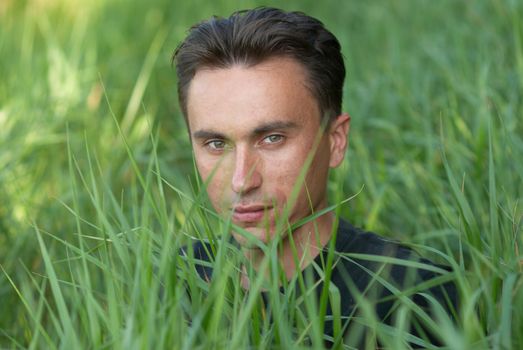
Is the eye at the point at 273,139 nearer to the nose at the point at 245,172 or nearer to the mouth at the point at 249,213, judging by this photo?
the nose at the point at 245,172

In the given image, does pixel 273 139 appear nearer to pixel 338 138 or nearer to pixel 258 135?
pixel 258 135

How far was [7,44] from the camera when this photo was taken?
5.30m

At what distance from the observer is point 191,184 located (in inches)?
73.3

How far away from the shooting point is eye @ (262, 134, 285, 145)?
225 cm

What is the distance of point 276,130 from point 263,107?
0.06 m

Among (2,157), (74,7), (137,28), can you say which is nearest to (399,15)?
(137,28)

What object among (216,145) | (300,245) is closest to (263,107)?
(216,145)

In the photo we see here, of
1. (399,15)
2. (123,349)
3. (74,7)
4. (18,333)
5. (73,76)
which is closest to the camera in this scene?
(123,349)

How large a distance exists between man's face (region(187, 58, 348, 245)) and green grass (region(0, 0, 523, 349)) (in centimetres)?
11

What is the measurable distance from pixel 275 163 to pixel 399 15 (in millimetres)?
4456

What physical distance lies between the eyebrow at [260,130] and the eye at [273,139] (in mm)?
20

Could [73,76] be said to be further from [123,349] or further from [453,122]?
[123,349]

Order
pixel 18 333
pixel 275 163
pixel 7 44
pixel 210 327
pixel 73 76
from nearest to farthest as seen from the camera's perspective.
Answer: pixel 210 327
pixel 275 163
pixel 18 333
pixel 73 76
pixel 7 44

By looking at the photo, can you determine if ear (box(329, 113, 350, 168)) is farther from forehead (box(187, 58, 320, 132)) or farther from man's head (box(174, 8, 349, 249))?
forehead (box(187, 58, 320, 132))
